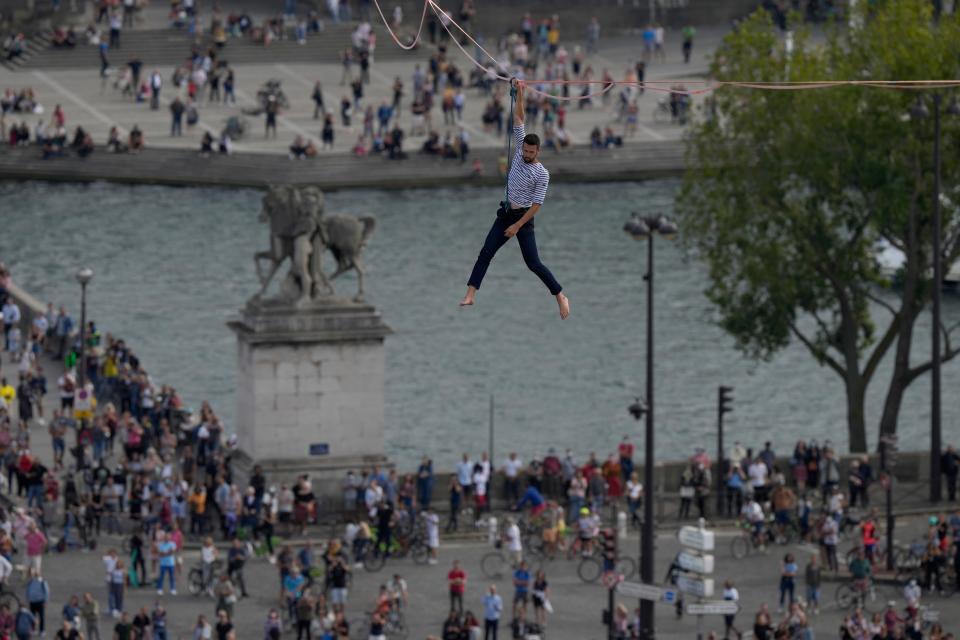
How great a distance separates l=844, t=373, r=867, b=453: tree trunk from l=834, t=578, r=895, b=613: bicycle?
52.1ft

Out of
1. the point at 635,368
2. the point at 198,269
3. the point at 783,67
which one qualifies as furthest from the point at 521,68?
the point at 783,67

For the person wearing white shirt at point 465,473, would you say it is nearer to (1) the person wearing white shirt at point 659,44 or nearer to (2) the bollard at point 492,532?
(2) the bollard at point 492,532

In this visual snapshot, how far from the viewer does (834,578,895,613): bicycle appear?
2808 inches

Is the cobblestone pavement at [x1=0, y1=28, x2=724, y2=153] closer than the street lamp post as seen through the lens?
No

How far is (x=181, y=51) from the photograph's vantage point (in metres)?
147

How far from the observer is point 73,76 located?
482 feet

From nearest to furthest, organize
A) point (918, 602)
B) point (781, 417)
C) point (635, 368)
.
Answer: point (918, 602) → point (781, 417) → point (635, 368)

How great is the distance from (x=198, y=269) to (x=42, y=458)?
41.7 meters

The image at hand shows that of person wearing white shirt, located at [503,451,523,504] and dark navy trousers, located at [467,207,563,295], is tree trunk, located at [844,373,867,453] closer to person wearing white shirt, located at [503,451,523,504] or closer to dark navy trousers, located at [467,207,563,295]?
person wearing white shirt, located at [503,451,523,504]

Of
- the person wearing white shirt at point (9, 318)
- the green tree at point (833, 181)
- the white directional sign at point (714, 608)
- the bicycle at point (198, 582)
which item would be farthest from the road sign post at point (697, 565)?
the person wearing white shirt at point (9, 318)

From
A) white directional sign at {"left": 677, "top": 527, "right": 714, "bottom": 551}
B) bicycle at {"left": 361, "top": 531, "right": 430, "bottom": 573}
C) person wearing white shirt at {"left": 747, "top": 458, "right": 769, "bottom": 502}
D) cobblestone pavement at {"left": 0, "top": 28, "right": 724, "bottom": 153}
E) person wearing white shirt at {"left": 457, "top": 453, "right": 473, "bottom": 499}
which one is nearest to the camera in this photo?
white directional sign at {"left": 677, "top": 527, "right": 714, "bottom": 551}

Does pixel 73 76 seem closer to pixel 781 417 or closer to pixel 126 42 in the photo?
pixel 126 42

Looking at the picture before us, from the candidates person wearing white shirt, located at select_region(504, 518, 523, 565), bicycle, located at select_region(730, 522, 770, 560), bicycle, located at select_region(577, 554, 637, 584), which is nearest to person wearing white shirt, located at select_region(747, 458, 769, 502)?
bicycle, located at select_region(730, 522, 770, 560)

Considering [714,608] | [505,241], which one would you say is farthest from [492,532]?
[505,241]
